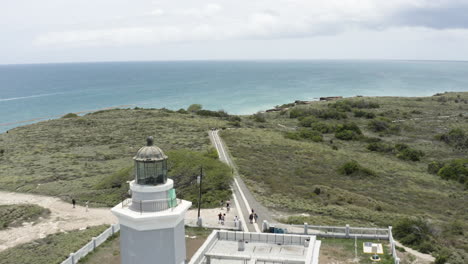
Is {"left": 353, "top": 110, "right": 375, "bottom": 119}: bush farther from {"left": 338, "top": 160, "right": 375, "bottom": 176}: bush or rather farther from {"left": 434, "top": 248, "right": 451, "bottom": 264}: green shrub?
{"left": 434, "top": 248, "right": 451, "bottom": 264}: green shrub

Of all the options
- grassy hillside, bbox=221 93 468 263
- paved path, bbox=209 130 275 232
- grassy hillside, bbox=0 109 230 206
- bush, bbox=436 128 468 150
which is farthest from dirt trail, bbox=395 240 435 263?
bush, bbox=436 128 468 150

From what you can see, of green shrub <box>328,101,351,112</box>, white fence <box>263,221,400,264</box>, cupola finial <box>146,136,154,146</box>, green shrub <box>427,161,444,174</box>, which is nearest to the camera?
cupola finial <box>146,136,154,146</box>

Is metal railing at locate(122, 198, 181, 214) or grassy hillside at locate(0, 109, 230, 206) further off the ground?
metal railing at locate(122, 198, 181, 214)

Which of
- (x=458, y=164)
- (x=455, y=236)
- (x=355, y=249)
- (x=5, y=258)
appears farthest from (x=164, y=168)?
(x=458, y=164)

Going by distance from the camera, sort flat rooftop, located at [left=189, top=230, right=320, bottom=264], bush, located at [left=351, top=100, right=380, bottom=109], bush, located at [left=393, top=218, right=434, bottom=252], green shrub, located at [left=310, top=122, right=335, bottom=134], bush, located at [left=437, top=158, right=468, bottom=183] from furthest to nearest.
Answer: bush, located at [left=351, top=100, right=380, bottom=109], green shrub, located at [left=310, top=122, right=335, bottom=134], bush, located at [left=437, top=158, right=468, bottom=183], bush, located at [left=393, top=218, right=434, bottom=252], flat rooftop, located at [left=189, top=230, right=320, bottom=264]

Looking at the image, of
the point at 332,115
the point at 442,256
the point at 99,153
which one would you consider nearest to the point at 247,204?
the point at 442,256

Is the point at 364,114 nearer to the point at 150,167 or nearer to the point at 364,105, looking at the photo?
the point at 364,105

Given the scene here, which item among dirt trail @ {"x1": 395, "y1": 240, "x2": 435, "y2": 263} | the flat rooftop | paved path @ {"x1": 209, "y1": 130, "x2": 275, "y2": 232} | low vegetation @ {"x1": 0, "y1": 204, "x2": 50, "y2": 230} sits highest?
the flat rooftop

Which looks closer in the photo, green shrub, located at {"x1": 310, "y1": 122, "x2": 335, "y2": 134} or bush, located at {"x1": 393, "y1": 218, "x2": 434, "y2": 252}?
bush, located at {"x1": 393, "y1": 218, "x2": 434, "y2": 252}
